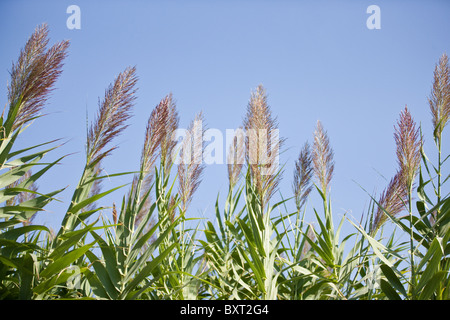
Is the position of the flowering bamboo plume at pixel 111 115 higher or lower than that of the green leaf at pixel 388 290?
higher

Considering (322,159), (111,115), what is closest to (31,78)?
(111,115)

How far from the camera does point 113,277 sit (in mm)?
1891

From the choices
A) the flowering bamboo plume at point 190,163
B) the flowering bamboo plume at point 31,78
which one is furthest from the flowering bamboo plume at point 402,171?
the flowering bamboo plume at point 31,78

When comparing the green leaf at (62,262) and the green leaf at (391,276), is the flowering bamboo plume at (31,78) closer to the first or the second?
the green leaf at (62,262)

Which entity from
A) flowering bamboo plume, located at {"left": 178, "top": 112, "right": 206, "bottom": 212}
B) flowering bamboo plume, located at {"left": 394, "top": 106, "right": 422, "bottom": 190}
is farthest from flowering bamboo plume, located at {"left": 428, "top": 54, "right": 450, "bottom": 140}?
flowering bamboo plume, located at {"left": 178, "top": 112, "right": 206, "bottom": 212}

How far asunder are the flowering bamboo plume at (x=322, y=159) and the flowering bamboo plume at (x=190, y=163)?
0.68 metres

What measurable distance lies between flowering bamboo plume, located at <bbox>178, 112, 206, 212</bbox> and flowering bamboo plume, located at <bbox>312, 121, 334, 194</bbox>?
0.68 m

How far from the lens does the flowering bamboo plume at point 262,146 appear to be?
7.47 ft

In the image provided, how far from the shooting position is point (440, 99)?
2389 mm

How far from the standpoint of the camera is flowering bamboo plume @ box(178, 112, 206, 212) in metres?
2.44

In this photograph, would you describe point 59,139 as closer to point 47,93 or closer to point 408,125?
point 47,93
